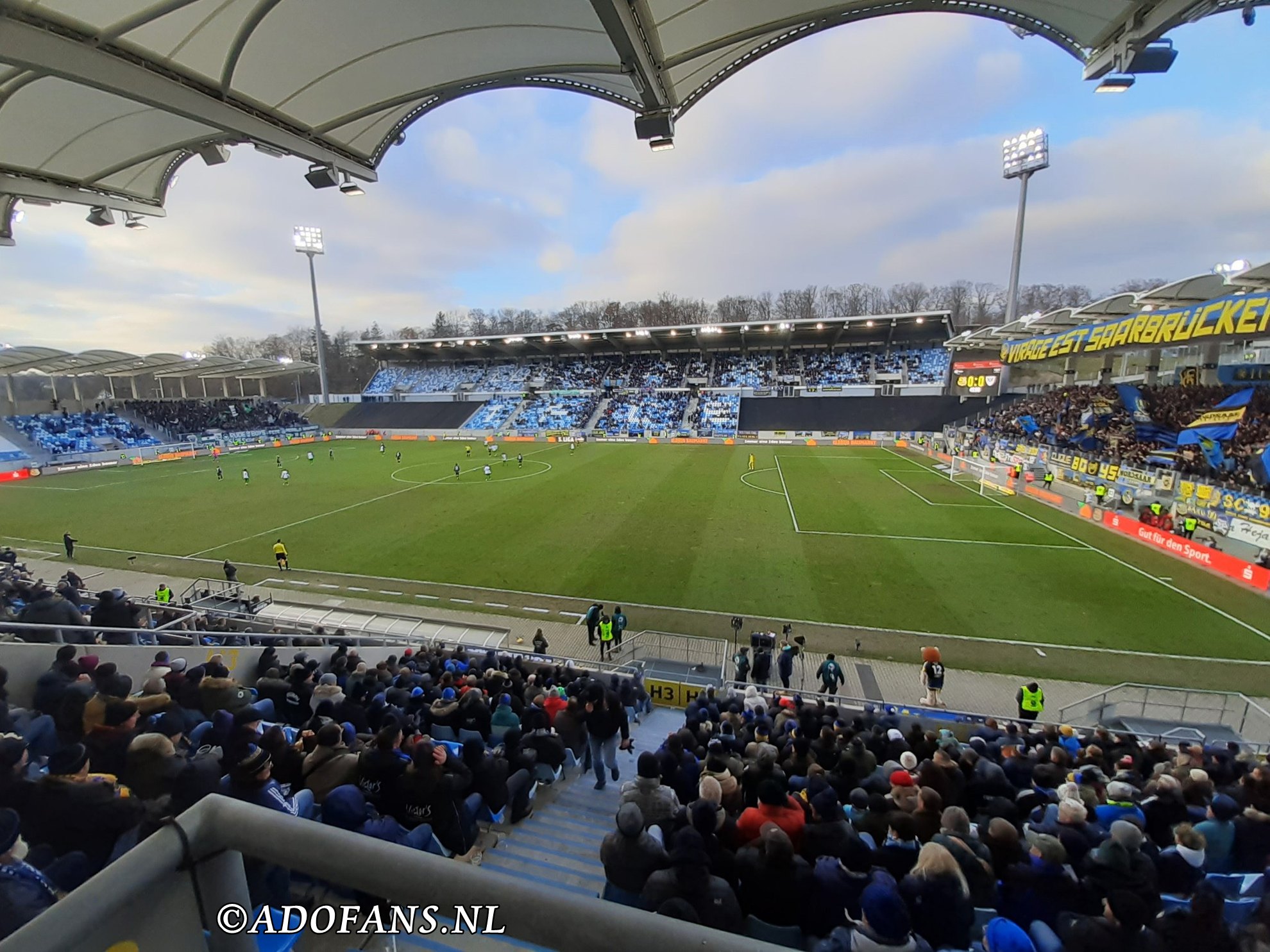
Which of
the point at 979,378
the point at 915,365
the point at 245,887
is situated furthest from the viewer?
the point at 915,365

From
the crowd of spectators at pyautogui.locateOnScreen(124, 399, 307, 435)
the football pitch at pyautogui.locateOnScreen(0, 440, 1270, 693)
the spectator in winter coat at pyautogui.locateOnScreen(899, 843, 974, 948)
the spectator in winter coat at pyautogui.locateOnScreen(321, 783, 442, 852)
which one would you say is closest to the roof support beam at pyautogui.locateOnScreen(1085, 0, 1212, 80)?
the spectator in winter coat at pyautogui.locateOnScreen(899, 843, 974, 948)

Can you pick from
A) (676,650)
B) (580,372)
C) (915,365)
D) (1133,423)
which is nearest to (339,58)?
(676,650)

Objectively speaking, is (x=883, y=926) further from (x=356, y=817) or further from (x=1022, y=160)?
(x=1022, y=160)

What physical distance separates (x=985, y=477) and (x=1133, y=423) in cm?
721

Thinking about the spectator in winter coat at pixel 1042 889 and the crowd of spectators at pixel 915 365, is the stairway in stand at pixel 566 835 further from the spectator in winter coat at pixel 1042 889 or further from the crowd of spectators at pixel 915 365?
the crowd of spectators at pixel 915 365

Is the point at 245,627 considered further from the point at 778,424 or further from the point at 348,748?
the point at 778,424

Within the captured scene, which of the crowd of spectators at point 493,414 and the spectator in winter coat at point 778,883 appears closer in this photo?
the spectator in winter coat at point 778,883

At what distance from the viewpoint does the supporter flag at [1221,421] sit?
22281 mm

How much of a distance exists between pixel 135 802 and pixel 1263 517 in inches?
1034

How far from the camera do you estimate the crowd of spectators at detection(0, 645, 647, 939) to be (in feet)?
9.28

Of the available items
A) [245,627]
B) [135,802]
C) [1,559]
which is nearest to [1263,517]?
[135,802]

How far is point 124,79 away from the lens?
214 inches

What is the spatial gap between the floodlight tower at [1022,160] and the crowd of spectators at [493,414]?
175 ft

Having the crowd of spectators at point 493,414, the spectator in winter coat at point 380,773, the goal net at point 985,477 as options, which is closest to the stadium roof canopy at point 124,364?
the crowd of spectators at point 493,414
